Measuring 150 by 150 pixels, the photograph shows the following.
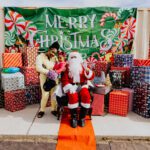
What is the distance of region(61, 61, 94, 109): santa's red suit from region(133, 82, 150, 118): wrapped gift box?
1.28 m

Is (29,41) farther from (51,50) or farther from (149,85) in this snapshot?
(149,85)

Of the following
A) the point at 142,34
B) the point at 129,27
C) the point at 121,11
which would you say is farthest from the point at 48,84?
the point at 142,34

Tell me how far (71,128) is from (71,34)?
351 centimetres

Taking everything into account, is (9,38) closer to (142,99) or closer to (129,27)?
(129,27)

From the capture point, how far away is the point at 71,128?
14.2 feet

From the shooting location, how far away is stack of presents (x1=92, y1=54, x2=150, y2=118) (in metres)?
5.00

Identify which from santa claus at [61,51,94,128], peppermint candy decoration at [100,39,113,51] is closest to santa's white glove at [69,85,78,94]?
santa claus at [61,51,94,128]

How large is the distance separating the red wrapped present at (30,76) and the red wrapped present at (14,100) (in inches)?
19.5

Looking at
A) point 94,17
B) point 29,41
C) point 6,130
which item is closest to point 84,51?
point 94,17

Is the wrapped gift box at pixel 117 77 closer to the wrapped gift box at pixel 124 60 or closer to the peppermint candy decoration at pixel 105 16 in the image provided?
the wrapped gift box at pixel 124 60

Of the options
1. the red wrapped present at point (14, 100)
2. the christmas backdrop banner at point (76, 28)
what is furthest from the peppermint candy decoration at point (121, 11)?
the red wrapped present at point (14, 100)

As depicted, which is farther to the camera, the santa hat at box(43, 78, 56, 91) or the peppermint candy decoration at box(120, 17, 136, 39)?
the peppermint candy decoration at box(120, 17, 136, 39)

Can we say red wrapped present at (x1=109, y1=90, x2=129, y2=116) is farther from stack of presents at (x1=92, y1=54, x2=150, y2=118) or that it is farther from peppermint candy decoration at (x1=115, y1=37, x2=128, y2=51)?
peppermint candy decoration at (x1=115, y1=37, x2=128, y2=51)

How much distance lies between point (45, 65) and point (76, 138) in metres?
1.93
